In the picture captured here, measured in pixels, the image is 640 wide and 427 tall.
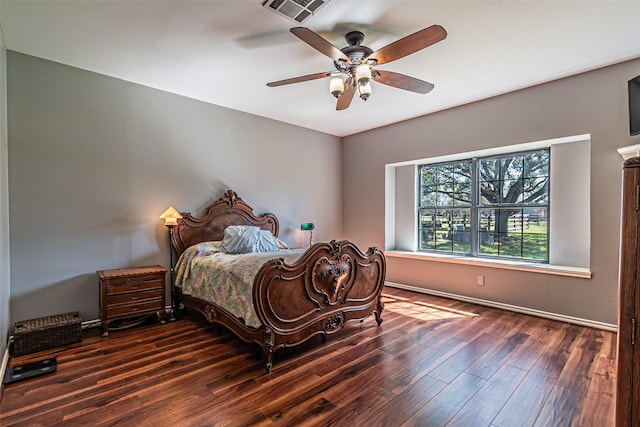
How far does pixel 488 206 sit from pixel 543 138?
1156 mm

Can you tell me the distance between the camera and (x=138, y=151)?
361 cm

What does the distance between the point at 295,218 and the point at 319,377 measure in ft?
10.3

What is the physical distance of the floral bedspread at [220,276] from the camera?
2580mm

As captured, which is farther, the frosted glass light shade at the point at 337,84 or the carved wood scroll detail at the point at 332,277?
the carved wood scroll detail at the point at 332,277

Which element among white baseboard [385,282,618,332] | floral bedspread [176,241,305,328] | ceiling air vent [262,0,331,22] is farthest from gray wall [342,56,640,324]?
ceiling air vent [262,0,331,22]

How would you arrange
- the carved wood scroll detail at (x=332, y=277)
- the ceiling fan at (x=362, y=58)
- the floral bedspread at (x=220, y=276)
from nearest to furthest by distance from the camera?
the ceiling fan at (x=362, y=58) → the floral bedspread at (x=220, y=276) → the carved wood scroll detail at (x=332, y=277)

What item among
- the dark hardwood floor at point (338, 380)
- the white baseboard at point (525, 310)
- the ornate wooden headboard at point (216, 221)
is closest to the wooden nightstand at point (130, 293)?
the dark hardwood floor at point (338, 380)

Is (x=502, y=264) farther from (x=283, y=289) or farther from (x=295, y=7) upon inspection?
(x=295, y=7)

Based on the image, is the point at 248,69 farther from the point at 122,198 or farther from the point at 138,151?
the point at 122,198

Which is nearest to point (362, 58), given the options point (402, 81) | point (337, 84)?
point (337, 84)

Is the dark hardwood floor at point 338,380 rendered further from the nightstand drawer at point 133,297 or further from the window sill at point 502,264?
the window sill at point 502,264

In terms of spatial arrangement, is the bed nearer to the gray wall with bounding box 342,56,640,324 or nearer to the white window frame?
the gray wall with bounding box 342,56,640,324

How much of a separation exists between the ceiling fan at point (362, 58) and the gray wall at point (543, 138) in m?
1.77

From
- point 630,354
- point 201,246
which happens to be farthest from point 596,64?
point 201,246
